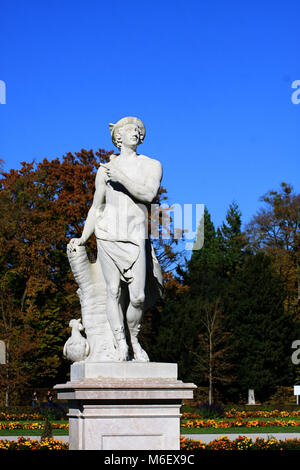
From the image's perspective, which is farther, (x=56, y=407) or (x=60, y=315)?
(x=60, y=315)

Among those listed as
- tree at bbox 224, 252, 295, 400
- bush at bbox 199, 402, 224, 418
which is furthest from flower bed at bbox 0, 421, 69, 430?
tree at bbox 224, 252, 295, 400

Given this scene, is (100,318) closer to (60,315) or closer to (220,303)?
(60,315)

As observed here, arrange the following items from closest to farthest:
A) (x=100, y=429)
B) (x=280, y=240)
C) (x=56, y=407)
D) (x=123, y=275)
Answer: (x=100, y=429), (x=123, y=275), (x=56, y=407), (x=280, y=240)

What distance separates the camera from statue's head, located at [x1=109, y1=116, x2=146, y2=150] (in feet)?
30.6

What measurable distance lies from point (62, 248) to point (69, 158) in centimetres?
463

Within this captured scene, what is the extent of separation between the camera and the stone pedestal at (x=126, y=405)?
26.8 feet

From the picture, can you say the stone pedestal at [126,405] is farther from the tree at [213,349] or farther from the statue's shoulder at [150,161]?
the tree at [213,349]

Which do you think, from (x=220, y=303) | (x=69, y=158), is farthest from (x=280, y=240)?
(x=69, y=158)

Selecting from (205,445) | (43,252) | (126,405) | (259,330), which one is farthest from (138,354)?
(259,330)

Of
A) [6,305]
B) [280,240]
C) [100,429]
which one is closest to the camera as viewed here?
[100,429]

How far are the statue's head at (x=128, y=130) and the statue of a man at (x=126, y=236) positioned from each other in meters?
0.01

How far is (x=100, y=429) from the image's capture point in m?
8.21

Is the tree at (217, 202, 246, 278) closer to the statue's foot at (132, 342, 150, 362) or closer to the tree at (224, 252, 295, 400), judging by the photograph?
the tree at (224, 252, 295, 400)
